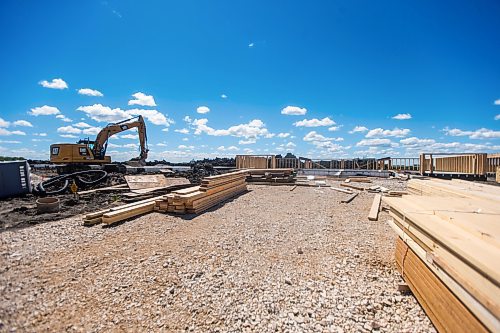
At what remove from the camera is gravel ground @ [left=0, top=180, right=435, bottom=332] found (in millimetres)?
2738

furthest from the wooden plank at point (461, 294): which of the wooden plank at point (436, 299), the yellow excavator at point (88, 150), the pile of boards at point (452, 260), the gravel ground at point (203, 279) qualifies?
the yellow excavator at point (88, 150)

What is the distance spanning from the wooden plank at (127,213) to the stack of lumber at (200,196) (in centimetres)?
26

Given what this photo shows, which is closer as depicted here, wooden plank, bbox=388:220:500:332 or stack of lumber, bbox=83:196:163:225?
wooden plank, bbox=388:220:500:332

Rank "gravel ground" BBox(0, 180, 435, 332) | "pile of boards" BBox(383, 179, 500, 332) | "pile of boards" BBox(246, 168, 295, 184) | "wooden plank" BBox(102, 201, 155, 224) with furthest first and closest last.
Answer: "pile of boards" BBox(246, 168, 295, 184)
"wooden plank" BBox(102, 201, 155, 224)
"gravel ground" BBox(0, 180, 435, 332)
"pile of boards" BBox(383, 179, 500, 332)

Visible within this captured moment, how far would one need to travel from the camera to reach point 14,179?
33.2 ft

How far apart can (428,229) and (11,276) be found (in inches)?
222

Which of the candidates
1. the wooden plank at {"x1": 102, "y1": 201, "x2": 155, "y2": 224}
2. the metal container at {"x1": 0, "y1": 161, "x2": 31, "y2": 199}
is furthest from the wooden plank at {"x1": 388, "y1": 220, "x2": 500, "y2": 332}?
the metal container at {"x1": 0, "y1": 161, "x2": 31, "y2": 199}

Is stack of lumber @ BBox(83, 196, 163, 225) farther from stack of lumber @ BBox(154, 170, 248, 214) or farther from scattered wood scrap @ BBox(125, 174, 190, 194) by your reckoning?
scattered wood scrap @ BBox(125, 174, 190, 194)

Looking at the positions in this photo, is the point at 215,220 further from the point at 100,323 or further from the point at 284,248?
the point at 100,323

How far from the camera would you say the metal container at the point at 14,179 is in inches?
383

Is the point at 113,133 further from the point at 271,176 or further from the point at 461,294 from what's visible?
the point at 461,294

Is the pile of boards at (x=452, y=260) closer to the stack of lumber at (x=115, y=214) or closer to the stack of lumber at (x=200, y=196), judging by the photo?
the stack of lumber at (x=200, y=196)

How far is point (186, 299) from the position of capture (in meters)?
3.13

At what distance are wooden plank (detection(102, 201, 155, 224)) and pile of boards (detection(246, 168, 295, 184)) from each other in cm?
878
